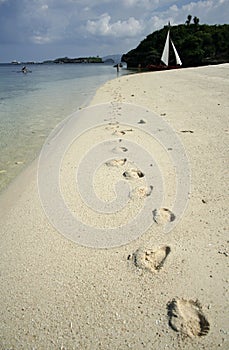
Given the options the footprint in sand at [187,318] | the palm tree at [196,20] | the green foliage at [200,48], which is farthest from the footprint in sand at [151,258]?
the palm tree at [196,20]

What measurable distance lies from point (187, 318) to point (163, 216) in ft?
3.65

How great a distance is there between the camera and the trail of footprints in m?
1.54

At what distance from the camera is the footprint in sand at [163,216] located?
252 centimetres

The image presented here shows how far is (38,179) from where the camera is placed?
3.83 metres

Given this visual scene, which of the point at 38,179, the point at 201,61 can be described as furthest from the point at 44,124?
the point at 201,61

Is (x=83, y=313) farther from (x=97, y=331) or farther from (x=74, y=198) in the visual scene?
(x=74, y=198)

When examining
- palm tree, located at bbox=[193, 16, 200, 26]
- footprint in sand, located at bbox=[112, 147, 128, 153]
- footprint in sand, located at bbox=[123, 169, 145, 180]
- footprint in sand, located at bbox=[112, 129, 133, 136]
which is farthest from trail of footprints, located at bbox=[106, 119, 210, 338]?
palm tree, located at bbox=[193, 16, 200, 26]

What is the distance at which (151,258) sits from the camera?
82.0 inches

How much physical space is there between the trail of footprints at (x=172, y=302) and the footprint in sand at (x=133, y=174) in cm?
35

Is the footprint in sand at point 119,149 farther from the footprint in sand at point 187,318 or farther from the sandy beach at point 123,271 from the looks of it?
the footprint in sand at point 187,318

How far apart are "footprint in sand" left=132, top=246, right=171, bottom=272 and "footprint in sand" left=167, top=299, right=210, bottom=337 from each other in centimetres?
33

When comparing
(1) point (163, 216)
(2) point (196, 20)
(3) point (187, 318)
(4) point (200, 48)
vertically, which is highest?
(2) point (196, 20)

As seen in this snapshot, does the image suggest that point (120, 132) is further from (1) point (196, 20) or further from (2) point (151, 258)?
(1) point (196, 20)

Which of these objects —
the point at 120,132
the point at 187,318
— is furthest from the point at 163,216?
the point at 120,132
